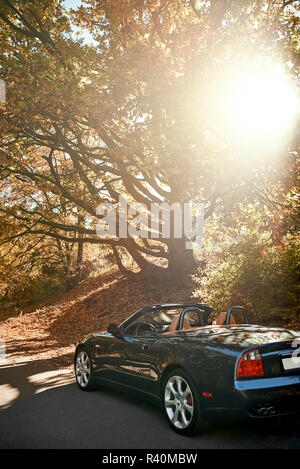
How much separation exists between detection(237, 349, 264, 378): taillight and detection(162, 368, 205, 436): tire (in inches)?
23.3

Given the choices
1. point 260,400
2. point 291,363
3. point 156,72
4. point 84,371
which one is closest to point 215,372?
point 260,400

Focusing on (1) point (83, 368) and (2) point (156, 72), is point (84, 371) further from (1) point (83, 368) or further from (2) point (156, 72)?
(2) point (156, 72)

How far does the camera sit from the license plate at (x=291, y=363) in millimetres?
4159

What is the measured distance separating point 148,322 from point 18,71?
7607 millimetres

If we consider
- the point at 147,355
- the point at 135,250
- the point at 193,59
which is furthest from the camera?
the point at 135,250

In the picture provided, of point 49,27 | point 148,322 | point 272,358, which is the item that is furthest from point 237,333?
point 49,27

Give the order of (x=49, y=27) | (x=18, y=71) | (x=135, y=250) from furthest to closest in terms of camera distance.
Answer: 1. (x=135, y=250)
2. (x=49, y=27)
3. (x=18, y=71)

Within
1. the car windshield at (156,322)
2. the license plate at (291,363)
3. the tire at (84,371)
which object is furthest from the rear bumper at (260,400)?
the tire at (84,371)

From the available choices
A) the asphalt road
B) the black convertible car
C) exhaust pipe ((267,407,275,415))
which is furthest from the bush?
exhaust pipe ((267,407,275,415))

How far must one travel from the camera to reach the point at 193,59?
8.57m

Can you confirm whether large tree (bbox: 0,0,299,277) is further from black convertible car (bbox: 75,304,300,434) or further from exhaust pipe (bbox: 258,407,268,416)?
exhaust pipe (bbox: 258,407,268,416)

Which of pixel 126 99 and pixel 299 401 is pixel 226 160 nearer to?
pixel 126 99

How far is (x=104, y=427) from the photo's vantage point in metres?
4.63

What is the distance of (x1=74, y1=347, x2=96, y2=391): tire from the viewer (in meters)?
6.63
